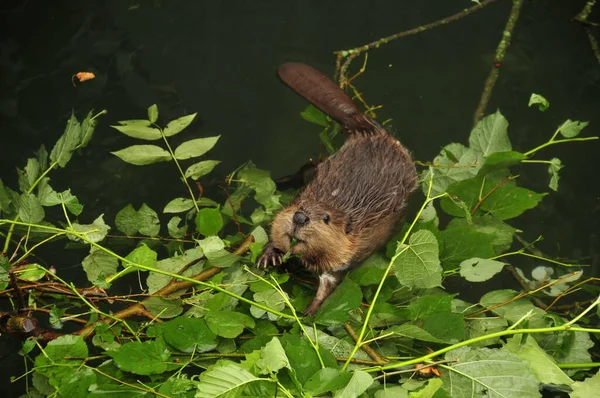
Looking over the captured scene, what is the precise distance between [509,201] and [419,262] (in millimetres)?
424

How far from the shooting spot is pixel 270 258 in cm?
208

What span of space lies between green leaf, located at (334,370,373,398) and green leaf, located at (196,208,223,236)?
695 mm

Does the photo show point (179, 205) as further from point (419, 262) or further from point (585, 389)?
point (585, 389)

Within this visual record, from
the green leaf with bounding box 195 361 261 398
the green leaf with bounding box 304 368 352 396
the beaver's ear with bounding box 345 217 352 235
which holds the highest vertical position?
the green leaf with bounding box 195 361 261 398

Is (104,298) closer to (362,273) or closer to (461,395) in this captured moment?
(362,273)

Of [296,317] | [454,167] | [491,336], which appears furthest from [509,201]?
[296,317]

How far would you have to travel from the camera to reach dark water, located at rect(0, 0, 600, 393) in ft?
9.64

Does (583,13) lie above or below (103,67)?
above

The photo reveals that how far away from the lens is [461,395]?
5.43 ft

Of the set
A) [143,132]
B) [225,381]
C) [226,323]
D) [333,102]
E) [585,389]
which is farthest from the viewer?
[333,102]

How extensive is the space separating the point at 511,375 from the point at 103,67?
7.16 ft

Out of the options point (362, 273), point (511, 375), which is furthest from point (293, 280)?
point (511, 375)

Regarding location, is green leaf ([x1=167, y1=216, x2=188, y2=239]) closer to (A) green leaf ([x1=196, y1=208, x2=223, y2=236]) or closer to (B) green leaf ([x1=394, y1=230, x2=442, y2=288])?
(A) green leaf ([x1=196, y1=208, x2=223, y2=236])

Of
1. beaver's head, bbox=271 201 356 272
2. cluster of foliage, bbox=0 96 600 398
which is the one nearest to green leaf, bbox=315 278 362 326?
cluster of foliage, bbox=0 96 600 398
